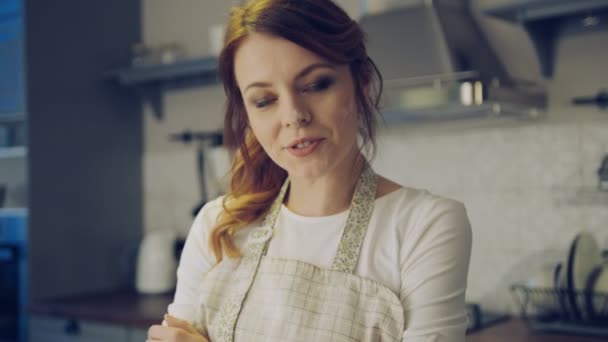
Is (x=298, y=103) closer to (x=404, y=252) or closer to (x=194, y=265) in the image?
(x=404, y=252)

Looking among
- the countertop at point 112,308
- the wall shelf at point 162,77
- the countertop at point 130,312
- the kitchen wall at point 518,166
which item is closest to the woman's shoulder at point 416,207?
the countertop at point 130,312

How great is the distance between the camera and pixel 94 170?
306 cm

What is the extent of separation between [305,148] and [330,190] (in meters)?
0.16

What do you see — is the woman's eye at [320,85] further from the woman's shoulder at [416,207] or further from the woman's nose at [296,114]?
the woman's shoulder at [416,207]

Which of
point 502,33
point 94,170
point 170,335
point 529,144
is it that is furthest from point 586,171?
point 94,170

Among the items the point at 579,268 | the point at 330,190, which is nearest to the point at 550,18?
the point at 579,268

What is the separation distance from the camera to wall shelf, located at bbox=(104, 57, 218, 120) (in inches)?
112

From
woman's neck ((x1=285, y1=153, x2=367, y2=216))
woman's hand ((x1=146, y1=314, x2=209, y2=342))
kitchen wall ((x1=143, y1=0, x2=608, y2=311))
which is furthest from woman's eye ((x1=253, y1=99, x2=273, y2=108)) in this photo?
kitchen wall ((x1=143, y1=0, x2=608, y2=311))

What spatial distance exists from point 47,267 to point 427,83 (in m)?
1.75

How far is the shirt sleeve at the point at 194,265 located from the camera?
121 centimetres

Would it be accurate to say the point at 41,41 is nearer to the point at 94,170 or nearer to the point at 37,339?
the point at 94,170

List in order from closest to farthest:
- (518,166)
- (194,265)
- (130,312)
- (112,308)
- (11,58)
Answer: (194,265) → (518,166) → (130,312) → (112,308) → (11,58)

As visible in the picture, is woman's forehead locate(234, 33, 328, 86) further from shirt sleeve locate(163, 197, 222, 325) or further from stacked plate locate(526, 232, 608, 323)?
stacked plate locate(526, 232, 608, 323)

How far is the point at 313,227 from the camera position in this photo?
3.78 ft
